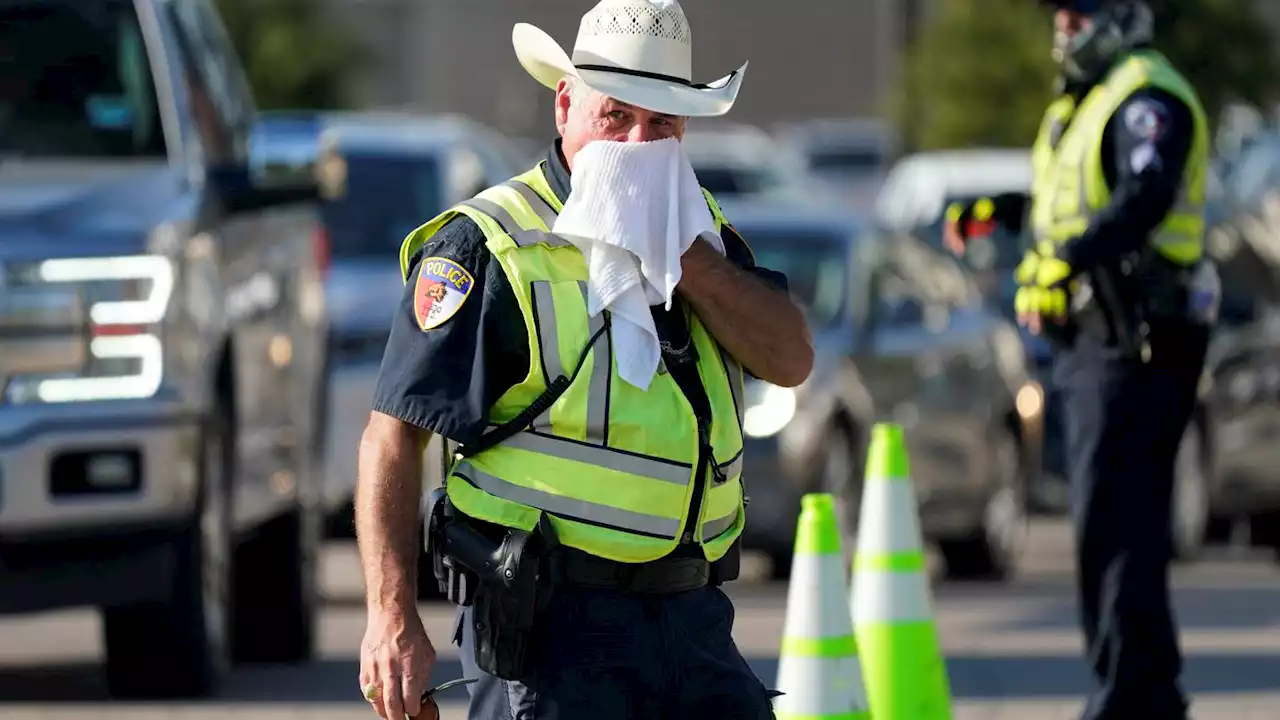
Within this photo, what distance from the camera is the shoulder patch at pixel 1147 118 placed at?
7.59 m

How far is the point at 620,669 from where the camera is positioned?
177 inches

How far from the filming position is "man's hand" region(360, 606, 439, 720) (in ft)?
14.5

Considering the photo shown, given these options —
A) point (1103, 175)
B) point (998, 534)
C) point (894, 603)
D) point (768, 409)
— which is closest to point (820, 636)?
point (894, 603)

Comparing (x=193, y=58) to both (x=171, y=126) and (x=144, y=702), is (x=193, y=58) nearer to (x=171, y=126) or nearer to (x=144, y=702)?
(x=171, y=126)

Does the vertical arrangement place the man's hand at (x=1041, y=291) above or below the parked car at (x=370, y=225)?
above

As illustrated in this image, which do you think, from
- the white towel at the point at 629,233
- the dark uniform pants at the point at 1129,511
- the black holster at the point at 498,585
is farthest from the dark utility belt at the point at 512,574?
the dark uniform pants at the point at 1129,511

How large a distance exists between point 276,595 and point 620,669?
6144mm

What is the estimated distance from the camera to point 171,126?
9.54m

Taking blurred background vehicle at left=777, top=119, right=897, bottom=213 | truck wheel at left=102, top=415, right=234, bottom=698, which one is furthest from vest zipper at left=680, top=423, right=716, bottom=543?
blurred background vehicle at left=777, top=119, right=897, bottom=213

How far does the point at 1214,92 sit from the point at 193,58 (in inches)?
777

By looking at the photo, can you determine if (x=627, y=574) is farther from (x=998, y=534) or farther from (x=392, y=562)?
(x=998, y=534)

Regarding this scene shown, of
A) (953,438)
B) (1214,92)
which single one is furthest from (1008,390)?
(1214,92)

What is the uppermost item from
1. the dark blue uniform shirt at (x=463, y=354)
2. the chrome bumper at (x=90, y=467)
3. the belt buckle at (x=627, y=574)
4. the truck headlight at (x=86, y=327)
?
the dark blue uniform shirt at (x=463, y=354)

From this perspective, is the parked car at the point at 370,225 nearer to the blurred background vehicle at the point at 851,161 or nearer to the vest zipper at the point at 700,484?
the vest zipper at the point at 700,484
